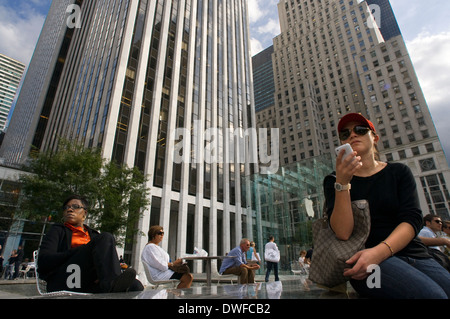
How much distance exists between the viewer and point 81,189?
549 inches

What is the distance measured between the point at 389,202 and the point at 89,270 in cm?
280

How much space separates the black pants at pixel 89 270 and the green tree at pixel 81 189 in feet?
41.9

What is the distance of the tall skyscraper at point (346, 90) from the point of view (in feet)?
174

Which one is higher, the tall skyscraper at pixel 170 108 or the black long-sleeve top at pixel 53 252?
the tall skyscraper at pixel 170 108

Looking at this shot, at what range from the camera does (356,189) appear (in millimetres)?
1764

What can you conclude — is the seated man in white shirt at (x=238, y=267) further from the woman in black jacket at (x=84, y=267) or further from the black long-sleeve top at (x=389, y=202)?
the black long-sleeve top at (x=389, y=202)

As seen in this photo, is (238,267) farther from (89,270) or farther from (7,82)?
(7,82)

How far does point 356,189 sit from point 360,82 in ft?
258

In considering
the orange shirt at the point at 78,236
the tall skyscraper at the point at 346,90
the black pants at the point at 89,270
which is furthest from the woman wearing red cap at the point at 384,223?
the tall skyscraper at the point at 346,90

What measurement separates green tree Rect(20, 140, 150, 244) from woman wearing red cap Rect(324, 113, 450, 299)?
48.6ft

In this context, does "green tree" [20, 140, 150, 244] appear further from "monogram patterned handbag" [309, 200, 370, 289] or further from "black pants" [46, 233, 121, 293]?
"monogram patterned handbag" [309, 200, 370, 289]

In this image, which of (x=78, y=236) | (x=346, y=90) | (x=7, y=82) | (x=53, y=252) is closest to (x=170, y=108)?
(x=78, y=236)
